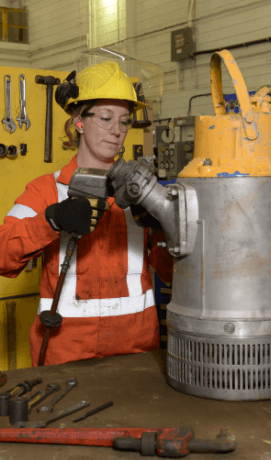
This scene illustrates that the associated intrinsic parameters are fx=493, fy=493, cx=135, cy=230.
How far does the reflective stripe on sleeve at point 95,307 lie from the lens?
1.59m

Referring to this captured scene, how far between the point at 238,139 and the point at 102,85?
0.68 metres

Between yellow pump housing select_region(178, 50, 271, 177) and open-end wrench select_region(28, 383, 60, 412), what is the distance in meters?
0.55

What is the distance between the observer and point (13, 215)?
1.51 m

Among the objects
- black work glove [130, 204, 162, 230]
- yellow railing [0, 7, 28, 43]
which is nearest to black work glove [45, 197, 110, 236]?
black work glove [130, 204, 162, 230]

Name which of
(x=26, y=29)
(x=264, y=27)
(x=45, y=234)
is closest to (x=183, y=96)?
(x=264, y=27)

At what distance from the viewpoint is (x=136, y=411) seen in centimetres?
98

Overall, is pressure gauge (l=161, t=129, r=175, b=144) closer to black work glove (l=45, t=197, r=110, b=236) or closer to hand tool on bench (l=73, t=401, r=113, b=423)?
black work glove (l=45, t=197, r=110, b=236)

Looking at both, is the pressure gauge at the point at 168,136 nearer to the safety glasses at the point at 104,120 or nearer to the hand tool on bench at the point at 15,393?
the safety glasses at the point at 104,120

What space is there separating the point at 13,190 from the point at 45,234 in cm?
151

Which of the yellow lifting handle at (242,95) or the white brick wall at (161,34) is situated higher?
the white brick wall at (161,34)

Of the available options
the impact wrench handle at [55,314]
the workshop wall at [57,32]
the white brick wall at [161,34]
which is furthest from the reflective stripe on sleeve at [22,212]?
the workshop wall at [57,32]

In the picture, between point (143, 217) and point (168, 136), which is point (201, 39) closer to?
point (168, 136)

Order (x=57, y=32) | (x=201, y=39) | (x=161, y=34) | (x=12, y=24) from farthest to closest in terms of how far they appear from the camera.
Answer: (x=12, y=24), (x=57, y=32), (x=161, y=34), (x=201, y=39)

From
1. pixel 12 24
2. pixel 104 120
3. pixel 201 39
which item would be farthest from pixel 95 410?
pixel 12 24
